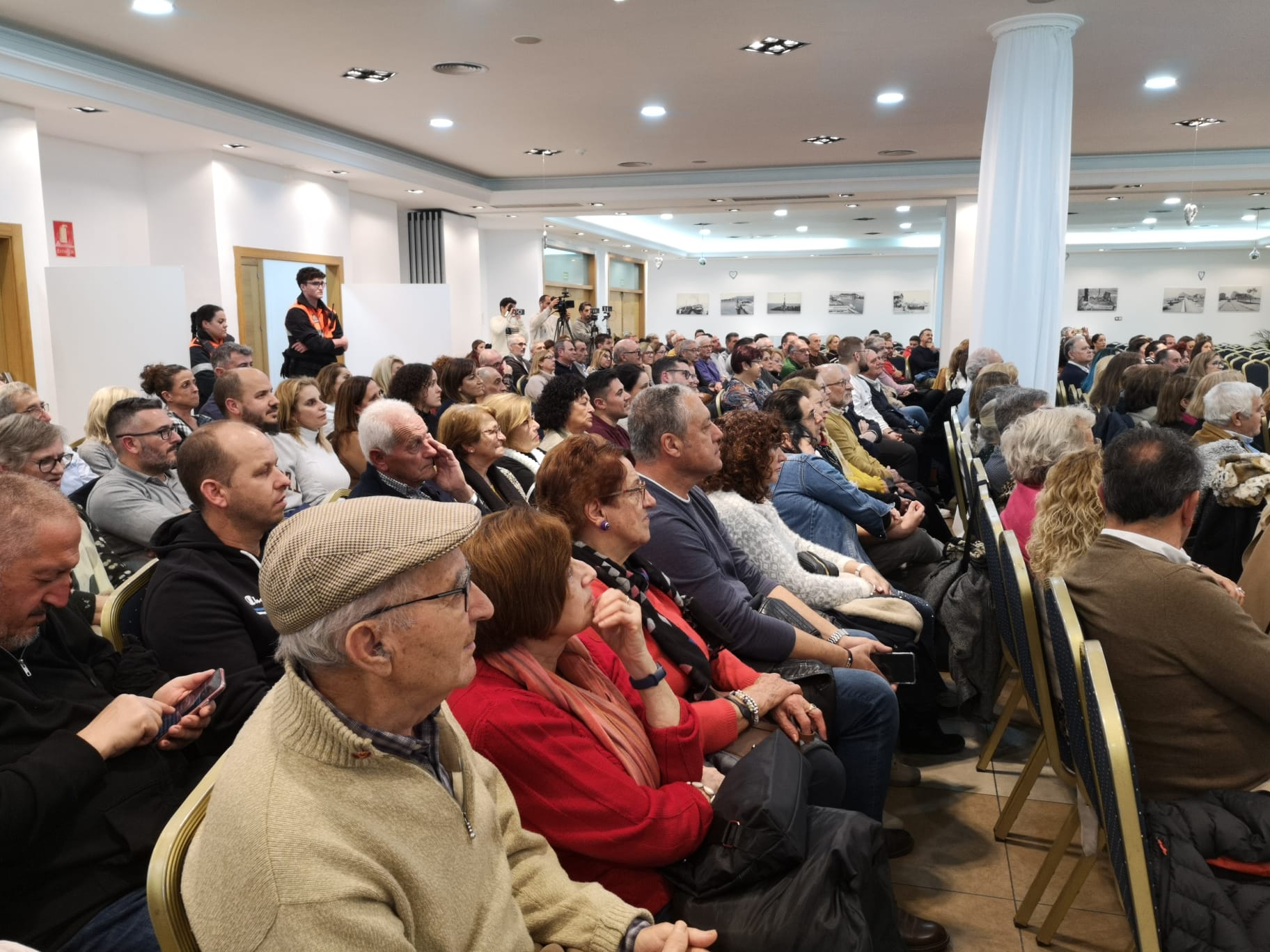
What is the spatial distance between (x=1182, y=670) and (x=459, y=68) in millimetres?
6909

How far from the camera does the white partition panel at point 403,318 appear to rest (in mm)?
10508

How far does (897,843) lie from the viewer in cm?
260

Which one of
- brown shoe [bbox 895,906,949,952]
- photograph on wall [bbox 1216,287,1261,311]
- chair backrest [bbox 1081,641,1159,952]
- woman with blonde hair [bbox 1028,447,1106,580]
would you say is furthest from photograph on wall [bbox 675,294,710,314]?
chair backrest [bbox 1081,641,1159,952]

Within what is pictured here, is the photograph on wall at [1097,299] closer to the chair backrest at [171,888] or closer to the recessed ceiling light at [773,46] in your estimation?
the recessed ceiling light at [773,46]

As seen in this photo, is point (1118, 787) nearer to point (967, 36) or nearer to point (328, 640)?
point (328, 640)

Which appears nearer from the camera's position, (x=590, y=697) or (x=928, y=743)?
(x=590, y=697)

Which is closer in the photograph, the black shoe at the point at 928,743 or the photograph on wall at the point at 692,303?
the black shoe at the point at 928,743

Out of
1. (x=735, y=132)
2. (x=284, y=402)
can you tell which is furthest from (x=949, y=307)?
(x=284, y=402)

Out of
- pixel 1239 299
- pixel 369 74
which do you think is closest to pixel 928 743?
pixel 369 74

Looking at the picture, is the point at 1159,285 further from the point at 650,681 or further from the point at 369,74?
the point at 650,681

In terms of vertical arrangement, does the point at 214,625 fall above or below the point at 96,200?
below

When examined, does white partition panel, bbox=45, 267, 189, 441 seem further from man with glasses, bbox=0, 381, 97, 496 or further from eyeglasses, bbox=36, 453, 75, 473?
eyeglasses, bbox=36, 453, 75, 473

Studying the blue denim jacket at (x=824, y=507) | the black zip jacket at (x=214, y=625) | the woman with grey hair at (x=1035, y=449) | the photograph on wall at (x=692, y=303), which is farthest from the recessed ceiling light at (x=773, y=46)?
the photograph on wall at (x=692, y=303)

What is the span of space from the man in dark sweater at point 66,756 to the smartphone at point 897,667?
1.86m
